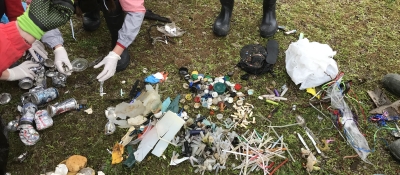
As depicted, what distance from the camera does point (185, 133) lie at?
8.07 ft

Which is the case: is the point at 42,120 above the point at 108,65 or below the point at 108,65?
below

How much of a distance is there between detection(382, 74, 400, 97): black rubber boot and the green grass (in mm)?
70

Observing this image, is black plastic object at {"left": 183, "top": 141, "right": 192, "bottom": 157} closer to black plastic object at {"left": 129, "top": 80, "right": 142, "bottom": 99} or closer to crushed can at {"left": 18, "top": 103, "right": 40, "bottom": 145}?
black plastic object at {"left": 129, "top": 80, "right": 142, "bottom": 99}

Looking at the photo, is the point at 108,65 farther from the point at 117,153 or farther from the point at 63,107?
the point at 117,153

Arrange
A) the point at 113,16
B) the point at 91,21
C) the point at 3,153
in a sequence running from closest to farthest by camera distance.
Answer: the point at 3,153, the point at 113,16, the point at 91,21

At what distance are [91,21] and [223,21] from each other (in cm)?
131

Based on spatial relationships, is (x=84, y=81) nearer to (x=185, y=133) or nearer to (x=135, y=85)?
(x=135, y=85)

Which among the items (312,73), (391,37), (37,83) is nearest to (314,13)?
(391,37)

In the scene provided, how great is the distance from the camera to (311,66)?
277 cm

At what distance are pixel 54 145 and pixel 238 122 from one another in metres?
1.40

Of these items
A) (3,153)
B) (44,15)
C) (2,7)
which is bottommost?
(3,153)

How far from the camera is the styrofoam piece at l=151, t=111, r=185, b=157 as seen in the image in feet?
7.86

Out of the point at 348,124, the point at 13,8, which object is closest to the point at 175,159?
the point at 348,124

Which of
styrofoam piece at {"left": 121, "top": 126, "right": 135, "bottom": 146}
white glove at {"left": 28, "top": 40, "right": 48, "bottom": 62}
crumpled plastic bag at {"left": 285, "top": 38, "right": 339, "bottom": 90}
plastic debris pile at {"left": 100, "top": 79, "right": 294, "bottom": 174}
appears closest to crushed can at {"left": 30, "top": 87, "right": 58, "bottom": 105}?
white glove at {"left": 28, "top": 40, "right": 48, "bottom": 62}
